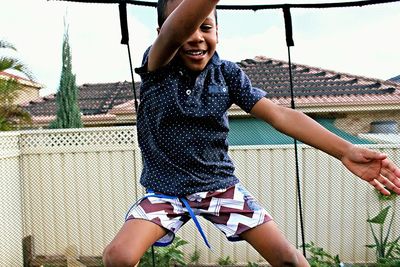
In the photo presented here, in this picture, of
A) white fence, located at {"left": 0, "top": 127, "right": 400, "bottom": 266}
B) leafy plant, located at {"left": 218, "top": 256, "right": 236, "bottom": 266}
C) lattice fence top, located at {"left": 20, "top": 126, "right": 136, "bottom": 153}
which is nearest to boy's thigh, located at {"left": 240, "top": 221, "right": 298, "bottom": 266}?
white fence, located at {"left": 0, "top": 127, "right": 400, "bottom": 266}

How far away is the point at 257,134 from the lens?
15.4 feet

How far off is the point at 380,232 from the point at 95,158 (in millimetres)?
2669

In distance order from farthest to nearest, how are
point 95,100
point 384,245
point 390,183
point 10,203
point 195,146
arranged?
point 95,100, point 10,203, point 384,245, point 195,146, point 390,183

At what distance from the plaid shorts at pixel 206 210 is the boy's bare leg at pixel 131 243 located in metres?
0.03

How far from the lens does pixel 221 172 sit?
1.35m

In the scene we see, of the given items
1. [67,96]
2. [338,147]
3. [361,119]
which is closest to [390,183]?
[338,147]

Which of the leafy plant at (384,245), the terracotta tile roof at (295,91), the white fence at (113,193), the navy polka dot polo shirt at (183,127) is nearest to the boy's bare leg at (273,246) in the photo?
the navy polka dot polo shirt at (183,127)

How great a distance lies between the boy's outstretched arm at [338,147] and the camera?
1.08 m

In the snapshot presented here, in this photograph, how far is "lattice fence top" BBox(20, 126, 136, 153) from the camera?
4.36 meters

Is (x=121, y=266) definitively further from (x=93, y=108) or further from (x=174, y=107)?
(x=93, y=108)

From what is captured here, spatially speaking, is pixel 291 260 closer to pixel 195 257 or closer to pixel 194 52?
pixel 194 52

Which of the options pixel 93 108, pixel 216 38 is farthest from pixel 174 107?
pixel 93 108

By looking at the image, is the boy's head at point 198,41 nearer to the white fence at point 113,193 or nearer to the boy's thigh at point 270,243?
the boy's thigh at point 270,243

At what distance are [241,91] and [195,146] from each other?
22 centimetres
